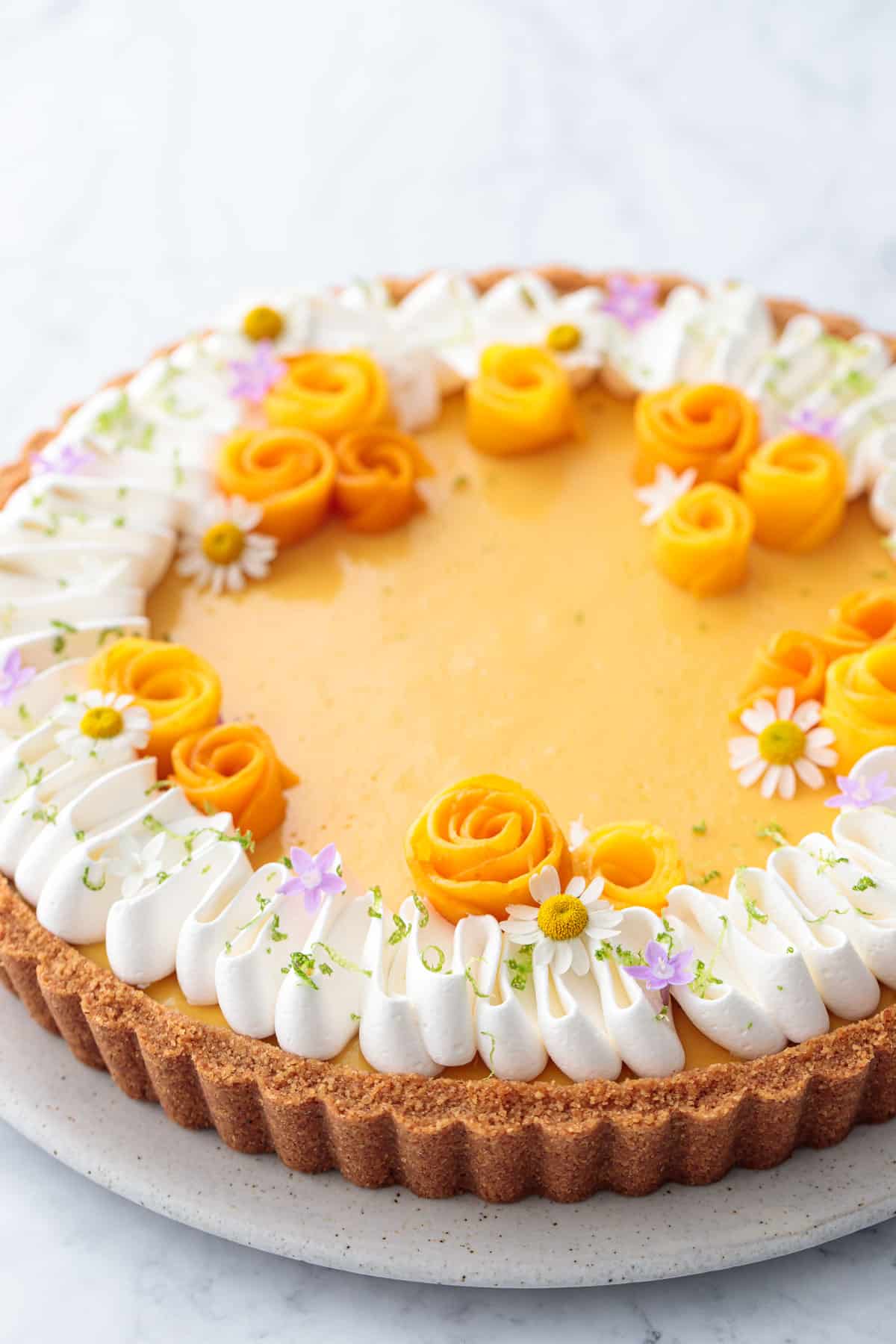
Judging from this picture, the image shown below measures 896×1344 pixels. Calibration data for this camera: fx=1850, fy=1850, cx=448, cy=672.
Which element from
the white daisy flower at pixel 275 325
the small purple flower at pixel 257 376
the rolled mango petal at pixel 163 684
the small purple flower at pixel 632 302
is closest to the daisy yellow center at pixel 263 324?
the white daisy flower at pixel 275 325

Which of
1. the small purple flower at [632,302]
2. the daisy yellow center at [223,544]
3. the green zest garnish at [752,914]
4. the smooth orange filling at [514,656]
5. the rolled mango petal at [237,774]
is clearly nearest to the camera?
the green zest garnish at [752,914]

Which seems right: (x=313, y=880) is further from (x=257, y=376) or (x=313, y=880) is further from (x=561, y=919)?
(x=257, y=376)

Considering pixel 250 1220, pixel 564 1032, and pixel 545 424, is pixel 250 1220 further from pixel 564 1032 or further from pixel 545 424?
pixel 545 424

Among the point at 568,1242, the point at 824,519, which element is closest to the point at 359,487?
the point at 824,519

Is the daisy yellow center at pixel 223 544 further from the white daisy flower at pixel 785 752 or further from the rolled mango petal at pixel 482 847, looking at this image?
the white daisy flower at pixel 785 752

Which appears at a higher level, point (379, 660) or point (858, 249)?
point (379, 660)
